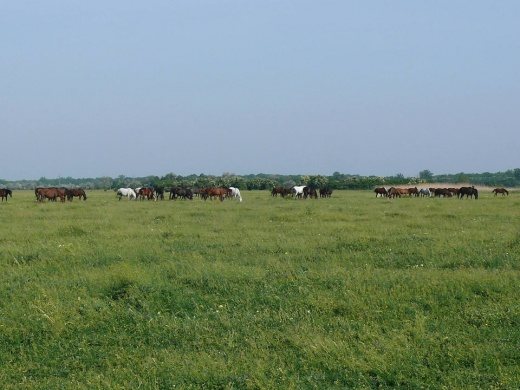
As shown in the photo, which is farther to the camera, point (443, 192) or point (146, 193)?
point (443, 192)

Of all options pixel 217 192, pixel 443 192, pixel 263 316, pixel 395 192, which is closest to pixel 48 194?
pixel 217 192

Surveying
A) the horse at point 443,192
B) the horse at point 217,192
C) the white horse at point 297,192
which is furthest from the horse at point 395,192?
the horse at point 217,192

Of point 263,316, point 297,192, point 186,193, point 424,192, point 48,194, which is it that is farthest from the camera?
point 424,192

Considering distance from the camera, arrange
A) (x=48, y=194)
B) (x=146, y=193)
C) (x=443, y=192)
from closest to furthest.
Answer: (x=48, y=194) → (x=146, y=193) → (x=443, y=192)

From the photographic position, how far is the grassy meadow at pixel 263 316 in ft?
17.0

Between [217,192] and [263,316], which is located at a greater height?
[217,192]

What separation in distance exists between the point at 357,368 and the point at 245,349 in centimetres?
129

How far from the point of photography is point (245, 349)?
5.80 meters

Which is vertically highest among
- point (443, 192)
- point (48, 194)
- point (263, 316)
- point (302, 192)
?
point (443, 192)

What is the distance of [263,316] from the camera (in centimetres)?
680

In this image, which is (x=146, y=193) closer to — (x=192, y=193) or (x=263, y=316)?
(x=192, y=193)

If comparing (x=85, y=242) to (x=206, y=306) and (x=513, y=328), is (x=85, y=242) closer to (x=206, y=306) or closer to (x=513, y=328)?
(x=206, y=306)

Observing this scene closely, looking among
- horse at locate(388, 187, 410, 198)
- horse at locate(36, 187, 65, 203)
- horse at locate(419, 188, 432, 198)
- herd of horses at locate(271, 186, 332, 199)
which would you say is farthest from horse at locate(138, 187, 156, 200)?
horse at locate(419, 188, 432, 198)

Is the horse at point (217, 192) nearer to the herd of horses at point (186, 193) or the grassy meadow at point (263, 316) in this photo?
the herd of horses at point (186, 193)
